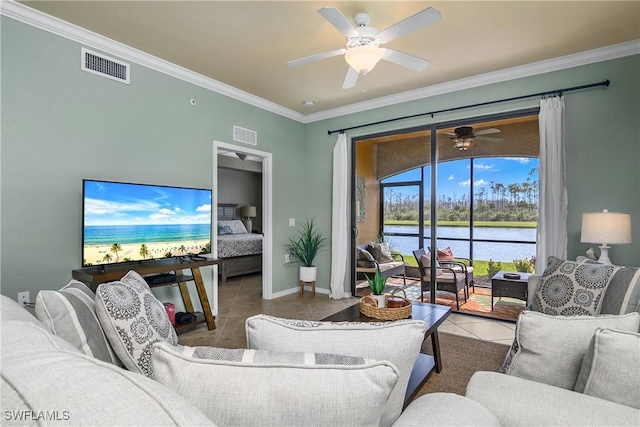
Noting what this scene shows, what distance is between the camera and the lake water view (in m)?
3.88

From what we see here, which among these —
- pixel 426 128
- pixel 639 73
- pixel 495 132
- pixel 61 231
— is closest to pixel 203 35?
pixel 61 231

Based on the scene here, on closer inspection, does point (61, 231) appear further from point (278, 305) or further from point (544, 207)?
point (544, 207)

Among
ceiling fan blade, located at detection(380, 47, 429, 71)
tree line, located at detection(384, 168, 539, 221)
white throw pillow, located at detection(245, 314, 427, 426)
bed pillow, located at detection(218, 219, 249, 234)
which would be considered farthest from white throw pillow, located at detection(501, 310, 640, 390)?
bed pillow, located at detection(218, 219, 249, 234)

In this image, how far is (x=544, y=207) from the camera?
348 cm

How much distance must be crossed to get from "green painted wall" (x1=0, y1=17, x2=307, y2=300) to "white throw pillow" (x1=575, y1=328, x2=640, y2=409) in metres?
3.55

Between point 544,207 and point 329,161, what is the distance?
115 inches

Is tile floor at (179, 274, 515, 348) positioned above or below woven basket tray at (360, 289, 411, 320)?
below

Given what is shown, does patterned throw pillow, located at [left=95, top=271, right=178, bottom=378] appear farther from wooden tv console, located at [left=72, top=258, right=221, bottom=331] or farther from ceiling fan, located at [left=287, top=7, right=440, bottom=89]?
ceiling fan, located at [left=287, top=7, right=440, bottom=89]

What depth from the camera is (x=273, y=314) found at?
4.09 meters

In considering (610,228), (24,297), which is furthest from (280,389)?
(610,228)

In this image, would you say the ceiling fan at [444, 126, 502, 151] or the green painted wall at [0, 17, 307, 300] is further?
the ceiling fan at [444, 126, 502, 151]

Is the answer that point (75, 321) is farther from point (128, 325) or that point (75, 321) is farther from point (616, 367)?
point (616, 367)

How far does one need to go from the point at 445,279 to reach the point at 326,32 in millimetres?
3171

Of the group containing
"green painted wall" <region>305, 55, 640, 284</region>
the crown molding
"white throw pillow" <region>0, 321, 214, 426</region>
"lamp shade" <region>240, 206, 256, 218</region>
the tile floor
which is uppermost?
the crown molding
